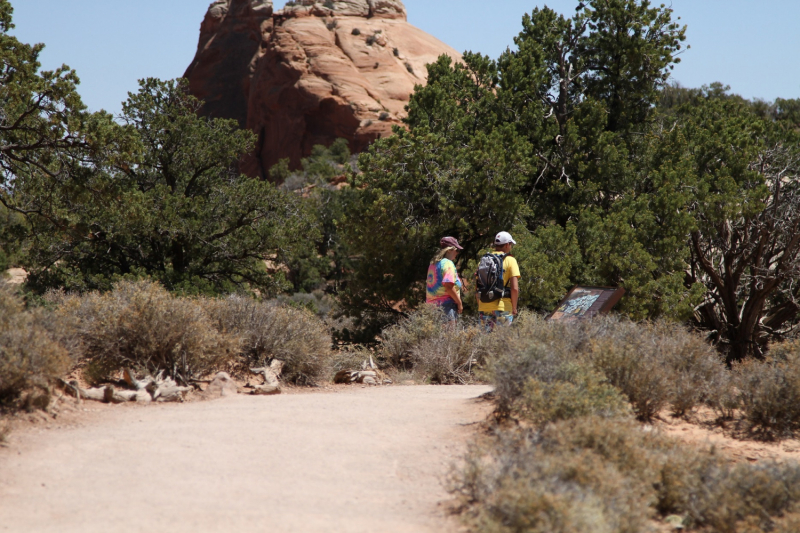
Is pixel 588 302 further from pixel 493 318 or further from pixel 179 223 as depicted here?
pixel 179 223

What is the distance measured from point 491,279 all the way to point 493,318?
49 centimetres

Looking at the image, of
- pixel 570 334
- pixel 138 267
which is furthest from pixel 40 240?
pixel 570 334

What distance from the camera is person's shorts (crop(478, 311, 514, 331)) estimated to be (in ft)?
27.7

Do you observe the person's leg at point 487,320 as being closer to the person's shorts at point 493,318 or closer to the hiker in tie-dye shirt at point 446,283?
the person's shorts at point 493,318

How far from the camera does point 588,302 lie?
332 inches

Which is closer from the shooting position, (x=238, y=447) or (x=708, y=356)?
(x=238, y=447)

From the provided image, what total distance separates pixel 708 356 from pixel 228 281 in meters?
12.9

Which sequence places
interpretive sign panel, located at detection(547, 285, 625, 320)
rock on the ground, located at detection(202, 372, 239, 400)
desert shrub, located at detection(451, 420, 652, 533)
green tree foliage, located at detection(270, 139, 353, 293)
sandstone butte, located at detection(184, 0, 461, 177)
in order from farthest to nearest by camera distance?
sandstone butte, located at detection(184, 0, 461, 177)
green tree foliage, located at detection(270, 139, 353, 293)
interpretive sign panel, located at detection(547, 285, 625, 320)
rock on the ground, located at detection(202, 372, 239, 400)
desert shrub, located at detection(451, 420, 652, 533)

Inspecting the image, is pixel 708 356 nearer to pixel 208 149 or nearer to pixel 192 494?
pixel 192 494

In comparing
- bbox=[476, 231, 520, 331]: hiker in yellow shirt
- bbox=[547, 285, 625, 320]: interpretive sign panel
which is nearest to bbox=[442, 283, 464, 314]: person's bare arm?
bbox=[476, 231, 520, 331]: hiker in yellow shirt

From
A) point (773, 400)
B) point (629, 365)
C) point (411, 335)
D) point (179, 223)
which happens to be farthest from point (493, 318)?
point (179, 223)

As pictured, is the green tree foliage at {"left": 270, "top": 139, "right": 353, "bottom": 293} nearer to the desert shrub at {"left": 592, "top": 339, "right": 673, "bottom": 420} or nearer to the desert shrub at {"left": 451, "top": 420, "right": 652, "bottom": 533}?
the desert shrub at {"left": 592, "top": 339, "right": 673, "bottom": 420}

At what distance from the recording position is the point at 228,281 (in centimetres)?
1702

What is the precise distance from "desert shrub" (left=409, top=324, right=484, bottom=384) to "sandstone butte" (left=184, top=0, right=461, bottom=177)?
37446 millimetres
